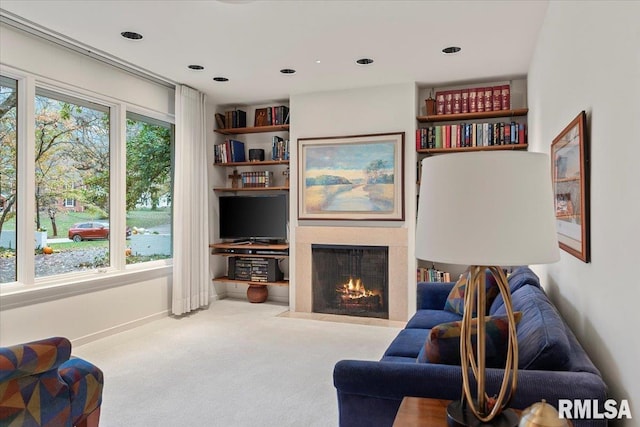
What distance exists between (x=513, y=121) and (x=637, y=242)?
4.00 metres

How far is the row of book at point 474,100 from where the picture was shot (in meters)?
4.74

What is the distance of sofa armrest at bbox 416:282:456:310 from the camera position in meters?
3.65

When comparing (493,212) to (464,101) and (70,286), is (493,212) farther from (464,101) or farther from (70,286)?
(464,101)

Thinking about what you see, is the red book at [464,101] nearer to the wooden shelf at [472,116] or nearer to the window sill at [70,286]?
the wooden shelf at [472,116]

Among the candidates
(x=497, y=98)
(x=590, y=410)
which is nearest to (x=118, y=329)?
(x=590, y=410)

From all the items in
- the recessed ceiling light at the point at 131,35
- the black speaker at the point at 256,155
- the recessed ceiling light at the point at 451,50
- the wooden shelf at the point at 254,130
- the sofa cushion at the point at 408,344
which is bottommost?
the sofa cushion at the point at 408,344

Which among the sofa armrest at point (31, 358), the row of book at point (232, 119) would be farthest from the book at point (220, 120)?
the sofa armrest at point (31, 358)

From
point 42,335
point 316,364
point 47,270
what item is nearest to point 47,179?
point 47,270

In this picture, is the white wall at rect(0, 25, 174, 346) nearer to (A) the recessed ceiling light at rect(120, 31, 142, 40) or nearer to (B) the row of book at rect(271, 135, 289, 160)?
(A) the recessed ceiling light at rect(120, 31, 142, 40)

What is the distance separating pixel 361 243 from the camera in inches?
201

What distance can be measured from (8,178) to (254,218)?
273 cm

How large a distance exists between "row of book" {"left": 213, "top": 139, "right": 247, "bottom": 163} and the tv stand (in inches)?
43.8

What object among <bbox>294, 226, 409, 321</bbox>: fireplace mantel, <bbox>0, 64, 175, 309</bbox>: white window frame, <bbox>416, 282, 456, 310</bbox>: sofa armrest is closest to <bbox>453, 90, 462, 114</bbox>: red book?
<bbox>294, 226, 409, 321</bbox>: fireplace mantel

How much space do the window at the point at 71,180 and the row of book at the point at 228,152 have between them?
62.2 inches
